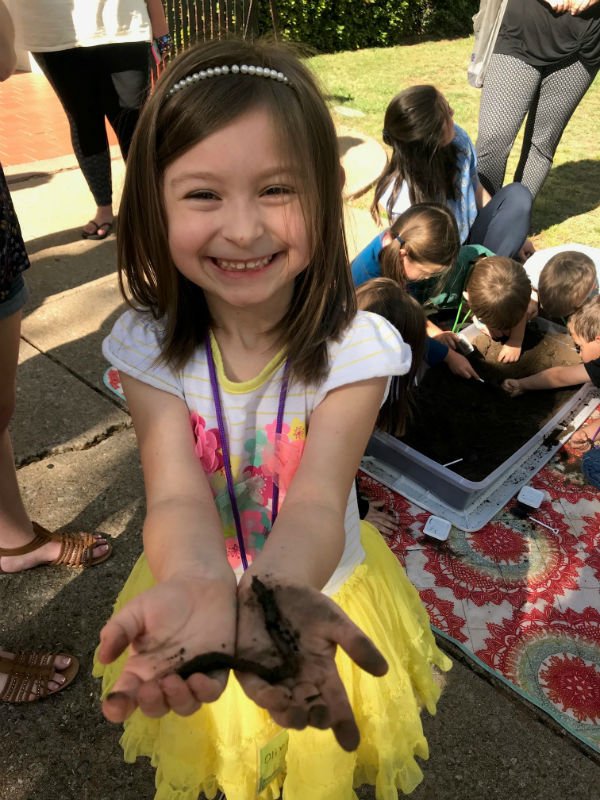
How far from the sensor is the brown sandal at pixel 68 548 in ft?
6.96

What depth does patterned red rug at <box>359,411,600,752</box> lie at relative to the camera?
6.30ft

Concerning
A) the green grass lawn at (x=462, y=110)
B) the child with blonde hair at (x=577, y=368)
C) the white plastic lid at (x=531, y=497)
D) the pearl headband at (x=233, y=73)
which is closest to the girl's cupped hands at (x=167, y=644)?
the pearl headband at (x=233, y=73)

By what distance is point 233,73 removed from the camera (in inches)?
43.4

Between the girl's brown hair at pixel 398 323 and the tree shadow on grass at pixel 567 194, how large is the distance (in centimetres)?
289

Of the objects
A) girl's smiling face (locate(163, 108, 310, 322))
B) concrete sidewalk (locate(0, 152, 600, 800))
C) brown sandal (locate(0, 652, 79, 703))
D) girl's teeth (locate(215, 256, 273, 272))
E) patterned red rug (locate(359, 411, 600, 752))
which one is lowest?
patterned red rug (locate(359, 411, 600, 752))

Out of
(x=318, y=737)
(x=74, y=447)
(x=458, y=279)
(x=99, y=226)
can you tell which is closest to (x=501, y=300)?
(x=458, y=279)

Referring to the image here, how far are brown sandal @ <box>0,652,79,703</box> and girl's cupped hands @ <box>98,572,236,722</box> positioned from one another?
119 cm

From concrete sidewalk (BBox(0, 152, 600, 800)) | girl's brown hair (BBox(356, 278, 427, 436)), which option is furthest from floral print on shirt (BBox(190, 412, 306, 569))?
girl's brown hair (BBox(356, 278, 427, 436))

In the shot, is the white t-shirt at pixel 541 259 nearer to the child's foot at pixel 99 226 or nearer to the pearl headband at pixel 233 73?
the child's foot at pixel 99 226

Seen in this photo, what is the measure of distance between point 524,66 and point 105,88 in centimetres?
249

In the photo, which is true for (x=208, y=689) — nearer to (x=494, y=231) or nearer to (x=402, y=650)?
(x=402, y=650)

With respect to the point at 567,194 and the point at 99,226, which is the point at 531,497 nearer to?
the point at 99,226

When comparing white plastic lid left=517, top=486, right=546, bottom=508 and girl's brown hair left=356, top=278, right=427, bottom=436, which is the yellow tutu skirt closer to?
girl's brown hair left=356, top=278, right=427, bottom=436

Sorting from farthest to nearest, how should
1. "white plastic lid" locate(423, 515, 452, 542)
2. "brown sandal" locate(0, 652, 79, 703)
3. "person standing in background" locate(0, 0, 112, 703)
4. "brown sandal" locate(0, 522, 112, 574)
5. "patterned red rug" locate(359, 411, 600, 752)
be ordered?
1. "white plastic lid" locate(423, 515, 452, 542)
2. "brown sandal" locate(0, 522, 112, 574)
3. "patterned red rug" locate(359, 411, 600, 752)
4. "brown sandal" locate(0, 652, 79, 703)
5. "person standing in background" locate(0, 0, 112, 703)
